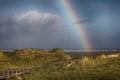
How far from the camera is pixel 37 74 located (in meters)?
68.8

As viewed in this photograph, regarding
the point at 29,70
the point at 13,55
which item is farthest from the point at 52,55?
the point at 29,70

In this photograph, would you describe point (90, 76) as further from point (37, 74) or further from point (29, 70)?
point (29, 70)

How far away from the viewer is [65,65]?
284ft

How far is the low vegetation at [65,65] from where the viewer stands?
65.6 meters

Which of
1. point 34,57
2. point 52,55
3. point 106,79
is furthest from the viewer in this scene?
point 52,55

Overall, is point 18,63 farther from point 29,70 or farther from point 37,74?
point 37,74

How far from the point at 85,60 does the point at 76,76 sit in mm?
23003

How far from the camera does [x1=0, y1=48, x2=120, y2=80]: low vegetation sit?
65625 mm

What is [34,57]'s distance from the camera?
116 m

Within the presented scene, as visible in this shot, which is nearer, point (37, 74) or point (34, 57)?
point (37, 74)

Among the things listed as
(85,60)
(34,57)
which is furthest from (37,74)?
(34,57)

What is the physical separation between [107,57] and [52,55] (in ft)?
100

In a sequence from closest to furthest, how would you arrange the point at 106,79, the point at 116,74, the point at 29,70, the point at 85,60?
1. the point at 106,79
2. the point at 116,74
3. the point at 29,70
4. the point at 85,60

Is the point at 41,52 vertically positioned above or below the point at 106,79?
above
